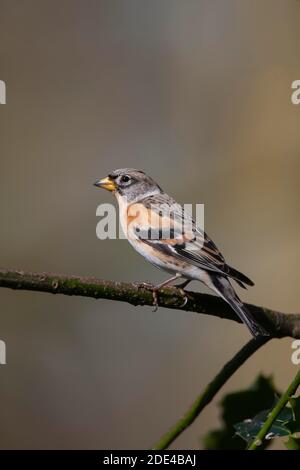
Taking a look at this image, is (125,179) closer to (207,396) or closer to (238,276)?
(238,276)

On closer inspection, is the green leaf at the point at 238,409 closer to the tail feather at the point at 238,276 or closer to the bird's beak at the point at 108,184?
the tail feather at the point at 238,276

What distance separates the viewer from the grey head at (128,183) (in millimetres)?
4367

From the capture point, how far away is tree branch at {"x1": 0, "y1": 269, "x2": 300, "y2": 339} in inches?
78.5

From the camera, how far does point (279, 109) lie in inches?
206

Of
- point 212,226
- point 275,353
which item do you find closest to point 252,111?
point 212,226

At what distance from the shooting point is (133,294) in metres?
2.26

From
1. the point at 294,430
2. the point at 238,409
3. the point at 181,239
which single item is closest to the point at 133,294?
the point at 238,409

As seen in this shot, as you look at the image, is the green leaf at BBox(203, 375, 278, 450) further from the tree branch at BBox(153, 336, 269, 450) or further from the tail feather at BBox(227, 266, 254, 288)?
the tail feather at BBox(227, 266, 254, 288)

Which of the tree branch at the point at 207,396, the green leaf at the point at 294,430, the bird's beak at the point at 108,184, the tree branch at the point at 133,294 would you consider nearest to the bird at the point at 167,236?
the bird's beak at the point at 108,184

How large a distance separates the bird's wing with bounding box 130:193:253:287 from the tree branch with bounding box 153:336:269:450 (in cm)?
91

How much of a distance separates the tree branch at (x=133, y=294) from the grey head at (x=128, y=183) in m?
1.64

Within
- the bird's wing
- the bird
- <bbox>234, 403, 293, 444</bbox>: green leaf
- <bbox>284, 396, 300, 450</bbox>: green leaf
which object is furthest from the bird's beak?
<bbox>284, 396, 300, 450</bbox>: green leaf

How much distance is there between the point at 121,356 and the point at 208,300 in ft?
7.61

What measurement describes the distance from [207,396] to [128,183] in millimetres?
2360
